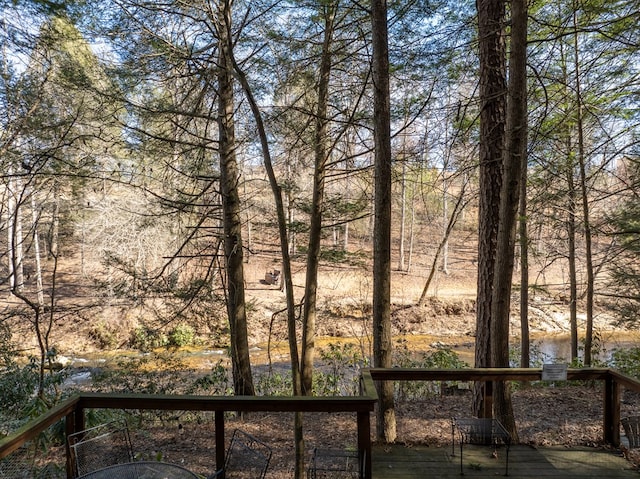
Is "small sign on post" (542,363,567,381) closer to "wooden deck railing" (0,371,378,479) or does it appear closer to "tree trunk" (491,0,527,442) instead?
"tree trunk" (491,0,527,442)

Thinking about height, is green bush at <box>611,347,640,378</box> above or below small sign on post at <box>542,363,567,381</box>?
below

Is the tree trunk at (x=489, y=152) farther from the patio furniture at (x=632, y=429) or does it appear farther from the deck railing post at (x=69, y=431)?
the deck railing post at (x=69, y=431)

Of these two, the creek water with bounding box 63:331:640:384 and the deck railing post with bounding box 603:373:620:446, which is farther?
the creek water with bounding box 63:331:640:384

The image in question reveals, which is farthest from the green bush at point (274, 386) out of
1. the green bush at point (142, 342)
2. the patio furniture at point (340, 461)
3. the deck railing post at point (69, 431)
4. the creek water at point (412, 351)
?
the deck railing post at point (69, 431)

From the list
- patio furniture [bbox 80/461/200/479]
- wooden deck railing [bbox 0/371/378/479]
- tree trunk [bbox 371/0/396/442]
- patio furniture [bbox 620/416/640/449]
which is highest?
tree trunk [bbox 371/0/396/442]

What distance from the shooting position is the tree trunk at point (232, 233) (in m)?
6.52

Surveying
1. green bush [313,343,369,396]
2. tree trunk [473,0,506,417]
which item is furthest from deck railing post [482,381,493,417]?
green bush [313,343,369,396]

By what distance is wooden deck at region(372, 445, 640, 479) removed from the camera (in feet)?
11.1

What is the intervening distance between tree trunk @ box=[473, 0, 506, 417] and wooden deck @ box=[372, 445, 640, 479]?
3.23 ft

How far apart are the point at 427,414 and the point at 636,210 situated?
5.11 metres

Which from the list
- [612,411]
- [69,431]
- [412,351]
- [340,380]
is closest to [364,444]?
[69,431]

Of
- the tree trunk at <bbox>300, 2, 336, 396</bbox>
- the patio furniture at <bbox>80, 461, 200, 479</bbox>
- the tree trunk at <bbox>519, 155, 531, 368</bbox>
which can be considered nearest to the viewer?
the patio furniture at <bbox>80, 461, 200, 479</bbox>

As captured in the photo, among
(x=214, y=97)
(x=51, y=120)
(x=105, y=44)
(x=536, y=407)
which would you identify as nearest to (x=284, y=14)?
(x=214, y=97)

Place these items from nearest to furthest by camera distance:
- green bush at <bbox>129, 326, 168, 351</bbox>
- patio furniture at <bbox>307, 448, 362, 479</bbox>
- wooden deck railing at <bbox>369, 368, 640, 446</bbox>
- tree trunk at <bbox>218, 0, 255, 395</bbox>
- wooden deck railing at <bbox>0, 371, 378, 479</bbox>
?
wooden deck railing at <bbox>0, 371, 378, 479</bbox> → patio furniture at <bbox>307, 448, 362, 479</bbox> → wooden deck railing at <bbox>369, 368, 640, 446</bbox> → tree trunk at <bbox>218, 0, 255, 395</bbox> → green bush at <bbox>129, 326, 168, 351</bbox>
